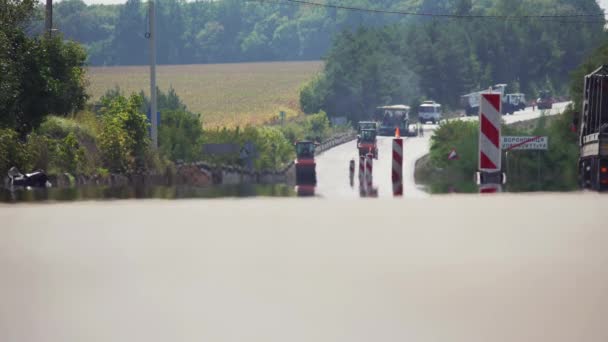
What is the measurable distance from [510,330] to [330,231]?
2755mm

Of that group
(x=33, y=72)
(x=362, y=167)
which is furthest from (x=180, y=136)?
(x=362, y=167)

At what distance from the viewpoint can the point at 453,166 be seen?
4356 centimetres

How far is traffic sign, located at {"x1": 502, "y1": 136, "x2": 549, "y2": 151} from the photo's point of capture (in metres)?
31.7

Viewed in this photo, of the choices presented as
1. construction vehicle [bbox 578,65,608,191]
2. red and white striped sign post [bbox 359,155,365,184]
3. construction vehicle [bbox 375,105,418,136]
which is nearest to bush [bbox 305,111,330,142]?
construction vehicle [bbox 375,105,418,136]

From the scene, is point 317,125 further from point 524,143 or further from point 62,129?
point 524,143

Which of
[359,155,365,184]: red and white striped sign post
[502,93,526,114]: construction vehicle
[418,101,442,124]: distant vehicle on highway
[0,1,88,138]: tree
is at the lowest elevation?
[359,155,365,184]: red and white striped sign post

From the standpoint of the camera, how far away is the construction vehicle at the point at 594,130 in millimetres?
24780

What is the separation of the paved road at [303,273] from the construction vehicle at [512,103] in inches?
5767

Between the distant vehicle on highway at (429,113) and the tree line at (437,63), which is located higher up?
the tree line at (437,63)

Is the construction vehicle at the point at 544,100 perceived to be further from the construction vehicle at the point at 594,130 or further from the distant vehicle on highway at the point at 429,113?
the construction vehicle at the point at 594,130

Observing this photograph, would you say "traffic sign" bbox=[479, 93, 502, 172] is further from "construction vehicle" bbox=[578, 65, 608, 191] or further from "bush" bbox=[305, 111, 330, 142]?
"bush" bbox=[305, 111, 330, 142]

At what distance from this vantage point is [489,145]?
11.5m

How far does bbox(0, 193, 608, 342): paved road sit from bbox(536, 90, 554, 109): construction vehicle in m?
149

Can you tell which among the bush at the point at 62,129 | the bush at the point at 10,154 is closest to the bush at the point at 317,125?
the bush at the point at 62,129
